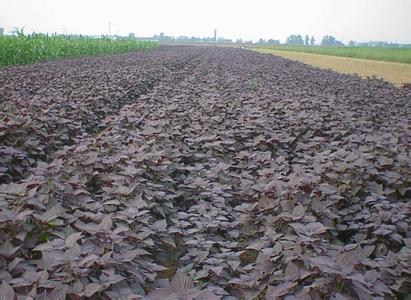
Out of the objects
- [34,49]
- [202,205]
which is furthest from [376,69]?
[202,205]

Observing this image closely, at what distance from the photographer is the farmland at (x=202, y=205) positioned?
6.88 ft

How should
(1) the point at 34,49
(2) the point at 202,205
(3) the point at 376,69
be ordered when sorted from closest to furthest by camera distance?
(2) the point at 202,205, (1) the point at 34,49, (3) the point at 376,69

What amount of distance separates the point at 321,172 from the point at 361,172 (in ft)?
1.40

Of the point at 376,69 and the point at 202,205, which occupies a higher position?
the point at 376,69

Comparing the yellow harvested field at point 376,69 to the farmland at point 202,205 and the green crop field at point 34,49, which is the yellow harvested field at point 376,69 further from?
the green crop field at point 34,49

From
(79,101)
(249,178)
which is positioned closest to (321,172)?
(249,178)

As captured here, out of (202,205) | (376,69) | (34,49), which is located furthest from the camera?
(376,69)

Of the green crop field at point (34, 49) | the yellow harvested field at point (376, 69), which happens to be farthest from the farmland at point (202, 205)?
the yellow harvested field at point (376, 69)

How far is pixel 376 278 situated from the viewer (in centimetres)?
223

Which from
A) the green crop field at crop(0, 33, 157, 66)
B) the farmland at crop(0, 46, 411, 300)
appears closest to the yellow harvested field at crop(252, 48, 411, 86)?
the farmland at crop(0, 46, 411, 300)

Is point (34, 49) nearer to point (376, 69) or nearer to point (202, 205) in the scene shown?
point (202, 205)

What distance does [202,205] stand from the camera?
3410 millimetres

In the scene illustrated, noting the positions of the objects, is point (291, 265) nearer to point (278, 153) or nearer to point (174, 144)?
point (174, 144)

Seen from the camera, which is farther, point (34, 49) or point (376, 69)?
point (376, 69)
